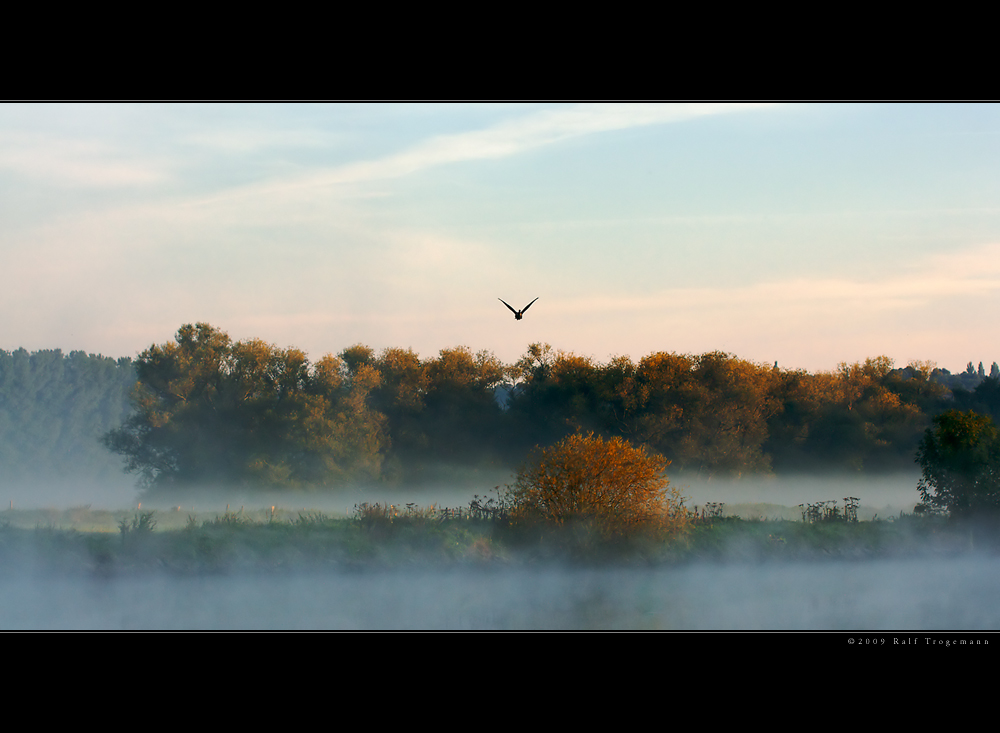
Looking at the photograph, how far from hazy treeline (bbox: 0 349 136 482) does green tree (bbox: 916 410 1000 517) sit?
26.8 meters

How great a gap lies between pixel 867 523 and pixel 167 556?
19.3m

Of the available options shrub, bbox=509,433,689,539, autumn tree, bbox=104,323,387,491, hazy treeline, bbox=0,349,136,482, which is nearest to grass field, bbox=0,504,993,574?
shrub, bbox=509,433,689,539

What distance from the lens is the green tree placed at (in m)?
22.8

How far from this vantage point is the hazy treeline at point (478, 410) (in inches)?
1059

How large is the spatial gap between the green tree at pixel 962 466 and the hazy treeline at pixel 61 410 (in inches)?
1055

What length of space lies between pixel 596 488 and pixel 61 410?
23.2 m

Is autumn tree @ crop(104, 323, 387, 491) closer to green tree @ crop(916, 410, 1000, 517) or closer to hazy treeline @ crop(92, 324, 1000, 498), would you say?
hazy treeline @ crop(92, 324, 1000, 498)

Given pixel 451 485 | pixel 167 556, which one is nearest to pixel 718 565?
pixel 451 485

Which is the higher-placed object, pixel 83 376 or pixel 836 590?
pixel 83 376

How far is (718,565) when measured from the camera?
2305 centimetres

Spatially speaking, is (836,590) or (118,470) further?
(118,470)

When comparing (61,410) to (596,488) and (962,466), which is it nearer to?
(596,488)

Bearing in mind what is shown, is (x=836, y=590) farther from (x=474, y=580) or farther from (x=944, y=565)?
(x=474, y=580)

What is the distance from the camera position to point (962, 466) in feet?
76.7
